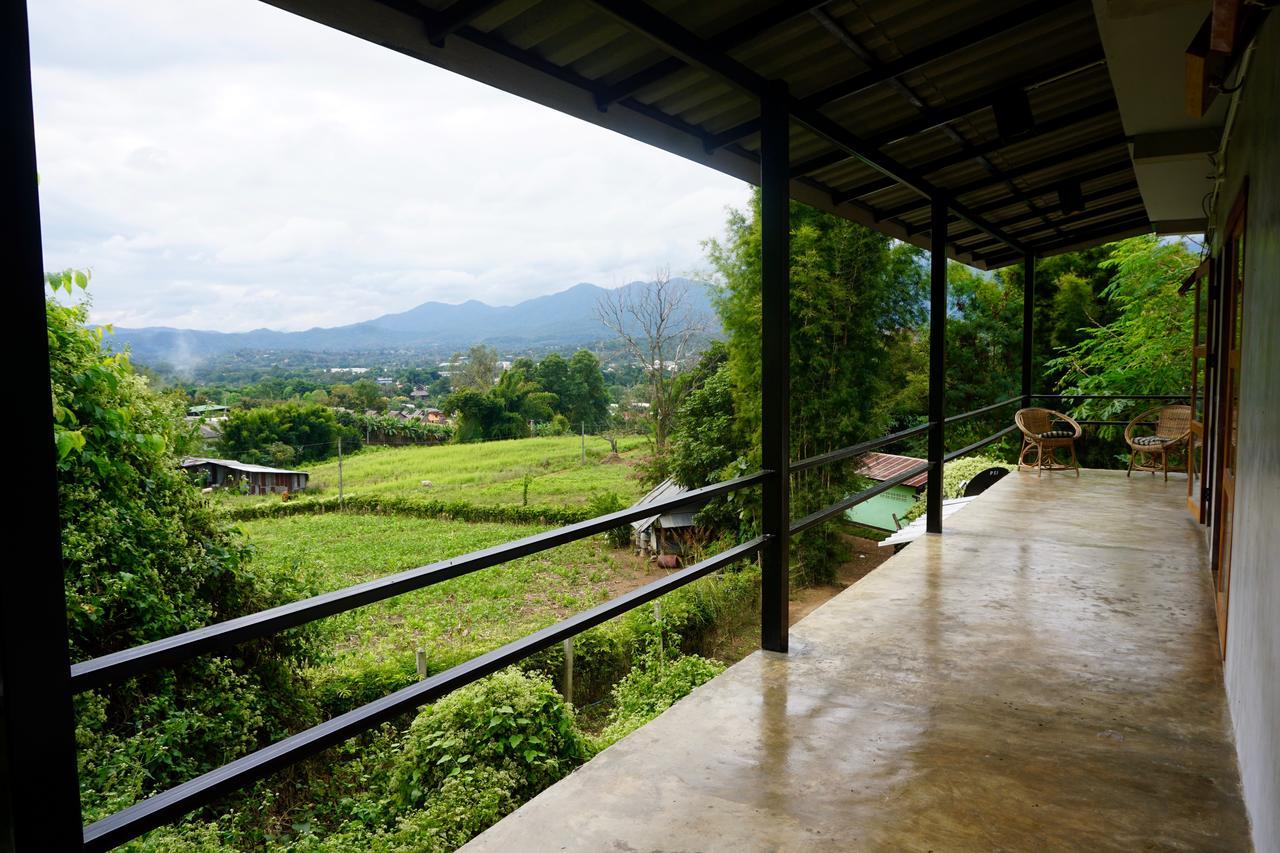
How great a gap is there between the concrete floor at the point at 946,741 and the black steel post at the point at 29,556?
1.14 m

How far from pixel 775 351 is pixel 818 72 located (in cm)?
114

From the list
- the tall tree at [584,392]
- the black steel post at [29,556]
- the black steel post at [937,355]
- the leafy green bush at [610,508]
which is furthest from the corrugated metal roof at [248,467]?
the black steel post at [29,556]

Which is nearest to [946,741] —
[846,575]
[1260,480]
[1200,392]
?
[1260,480]

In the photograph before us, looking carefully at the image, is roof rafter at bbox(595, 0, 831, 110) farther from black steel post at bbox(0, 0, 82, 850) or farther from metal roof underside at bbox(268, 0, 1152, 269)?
black steel post at bbox(0, 0, 82, 850)

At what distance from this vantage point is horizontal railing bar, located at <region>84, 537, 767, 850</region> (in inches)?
50.6

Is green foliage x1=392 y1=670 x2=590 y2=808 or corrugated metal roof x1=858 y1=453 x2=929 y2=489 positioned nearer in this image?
green foliage x1=392 y1=670 x2=590 y2=808

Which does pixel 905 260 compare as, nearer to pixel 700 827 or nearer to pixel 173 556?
pixel 173 556

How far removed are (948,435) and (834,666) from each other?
13957 millimetres

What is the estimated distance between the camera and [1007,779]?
236 cm

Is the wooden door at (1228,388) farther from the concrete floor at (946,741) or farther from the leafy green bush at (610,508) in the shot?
the leafy green bush at (610,508)

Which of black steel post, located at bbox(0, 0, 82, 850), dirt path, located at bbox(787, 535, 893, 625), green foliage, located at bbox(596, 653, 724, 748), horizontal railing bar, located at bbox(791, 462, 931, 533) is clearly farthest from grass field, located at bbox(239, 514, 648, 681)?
black steel post, located at bbox(0, 0, 82, 850)

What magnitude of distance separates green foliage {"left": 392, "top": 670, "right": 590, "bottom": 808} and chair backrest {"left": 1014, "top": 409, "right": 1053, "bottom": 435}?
6034mm

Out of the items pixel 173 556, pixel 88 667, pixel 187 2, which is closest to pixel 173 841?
pixel 173 556

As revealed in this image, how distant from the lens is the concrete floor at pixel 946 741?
210 centimetres
